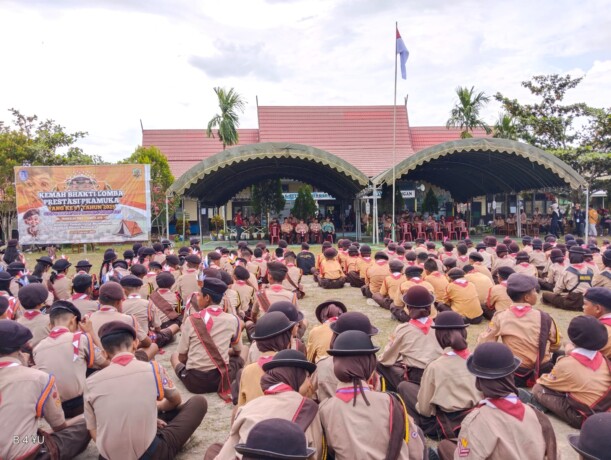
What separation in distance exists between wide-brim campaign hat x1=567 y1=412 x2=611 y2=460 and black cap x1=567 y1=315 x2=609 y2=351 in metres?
1.92

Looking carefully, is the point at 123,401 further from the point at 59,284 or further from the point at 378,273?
the point at 378,273

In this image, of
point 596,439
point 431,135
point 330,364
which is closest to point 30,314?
point 330,364

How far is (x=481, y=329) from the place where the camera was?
783 centimetres

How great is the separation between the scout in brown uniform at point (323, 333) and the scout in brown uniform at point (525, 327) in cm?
155

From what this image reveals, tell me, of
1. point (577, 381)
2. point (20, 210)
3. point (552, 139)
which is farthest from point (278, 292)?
point (552, 139)

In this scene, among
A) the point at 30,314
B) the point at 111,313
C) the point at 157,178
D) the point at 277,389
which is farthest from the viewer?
the point at 157,178

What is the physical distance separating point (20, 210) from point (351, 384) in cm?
1886

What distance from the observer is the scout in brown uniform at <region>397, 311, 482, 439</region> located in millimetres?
3689

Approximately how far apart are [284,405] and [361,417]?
45 cm

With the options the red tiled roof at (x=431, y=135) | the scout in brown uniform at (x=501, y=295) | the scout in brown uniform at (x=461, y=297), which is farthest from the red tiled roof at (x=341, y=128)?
the scout in brown uniform at (x=501, y=295)

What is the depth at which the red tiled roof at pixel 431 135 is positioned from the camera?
31.8 metres

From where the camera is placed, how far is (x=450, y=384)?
370 centimetres

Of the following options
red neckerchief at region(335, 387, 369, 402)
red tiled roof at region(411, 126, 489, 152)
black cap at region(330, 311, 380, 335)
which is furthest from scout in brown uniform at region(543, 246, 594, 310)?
red tiled roof at region(411, 126, 489, 152)

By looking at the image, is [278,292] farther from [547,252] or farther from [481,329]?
[547,252]
